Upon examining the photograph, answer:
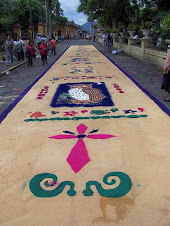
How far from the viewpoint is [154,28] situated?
13578mm

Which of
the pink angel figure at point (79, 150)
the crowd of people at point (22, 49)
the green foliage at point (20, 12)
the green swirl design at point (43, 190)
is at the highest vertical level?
the green foliage at point (20, 12)

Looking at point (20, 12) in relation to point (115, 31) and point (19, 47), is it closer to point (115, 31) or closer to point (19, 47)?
point (115, 31)

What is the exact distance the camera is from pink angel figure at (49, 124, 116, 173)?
10.1 feet

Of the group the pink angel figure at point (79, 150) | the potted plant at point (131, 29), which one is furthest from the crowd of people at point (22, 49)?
the pink angel figure at point (79, 150)

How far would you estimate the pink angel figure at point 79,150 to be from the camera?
10.1ft

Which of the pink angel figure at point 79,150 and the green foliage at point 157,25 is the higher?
the green foliage at point 157,25

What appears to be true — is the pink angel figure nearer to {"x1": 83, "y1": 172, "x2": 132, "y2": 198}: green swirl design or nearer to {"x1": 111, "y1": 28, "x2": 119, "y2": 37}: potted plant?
{"x1": 83, "y1": 172, "x2": 132, "y2": 198}: green swirl design

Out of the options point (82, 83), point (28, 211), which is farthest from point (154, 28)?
point (28, 211)

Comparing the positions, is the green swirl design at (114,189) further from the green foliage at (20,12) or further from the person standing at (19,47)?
the green foliage at (20,12)

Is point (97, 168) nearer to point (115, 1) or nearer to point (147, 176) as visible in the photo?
point (147, 176)

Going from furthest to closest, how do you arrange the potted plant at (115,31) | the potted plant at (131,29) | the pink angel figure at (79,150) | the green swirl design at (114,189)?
the potted plant at (115,31) → the potted plant at (131,29) → the pink angel figure at (79,150) → the green swirl design at (114,189)

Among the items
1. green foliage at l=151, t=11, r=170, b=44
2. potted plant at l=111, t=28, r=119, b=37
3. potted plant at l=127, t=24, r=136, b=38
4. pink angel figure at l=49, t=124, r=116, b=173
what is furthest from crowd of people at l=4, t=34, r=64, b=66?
potted plant at l=111, t=28, r=119, b=37

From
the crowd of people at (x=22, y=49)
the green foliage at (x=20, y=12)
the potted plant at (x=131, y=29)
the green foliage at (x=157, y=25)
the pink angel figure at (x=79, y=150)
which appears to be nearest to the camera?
the pink angel figure at (x=79, y=150)

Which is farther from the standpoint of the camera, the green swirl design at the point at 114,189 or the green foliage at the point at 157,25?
the green foliage at the point at 157,25
